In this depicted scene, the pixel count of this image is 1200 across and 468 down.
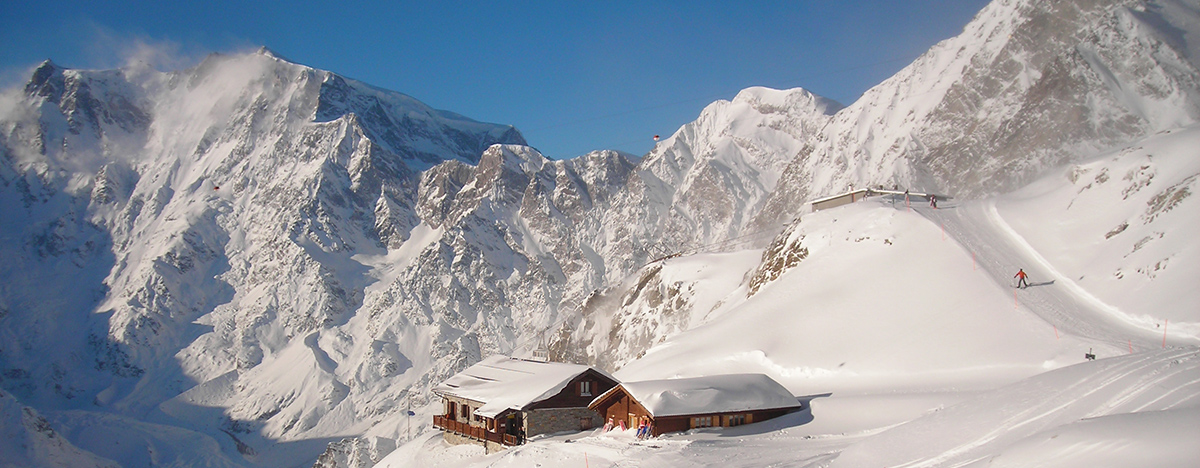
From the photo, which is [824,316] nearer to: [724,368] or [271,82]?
[724,368]

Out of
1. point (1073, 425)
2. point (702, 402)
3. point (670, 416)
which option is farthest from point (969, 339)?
point (1073, 425)

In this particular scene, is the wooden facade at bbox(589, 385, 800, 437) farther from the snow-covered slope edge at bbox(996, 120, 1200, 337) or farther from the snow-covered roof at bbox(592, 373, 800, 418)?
the snow-covered slope edge at bbox(996, 120, 1200, 337)

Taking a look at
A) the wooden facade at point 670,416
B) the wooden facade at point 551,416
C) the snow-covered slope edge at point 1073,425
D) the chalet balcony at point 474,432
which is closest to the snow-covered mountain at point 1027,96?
the wooden facade at point 551,416

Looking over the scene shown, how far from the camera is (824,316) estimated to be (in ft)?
143

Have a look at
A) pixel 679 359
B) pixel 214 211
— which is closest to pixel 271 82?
pixel 214 211

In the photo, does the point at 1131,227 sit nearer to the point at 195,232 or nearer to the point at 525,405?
the point at 525,405

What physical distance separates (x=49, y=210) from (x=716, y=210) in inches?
5379

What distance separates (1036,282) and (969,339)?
27.8 feet

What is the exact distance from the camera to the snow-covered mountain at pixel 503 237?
43.8 meters

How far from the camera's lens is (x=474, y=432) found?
137ft

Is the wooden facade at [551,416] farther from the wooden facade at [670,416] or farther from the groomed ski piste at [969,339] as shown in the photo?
the wooden facade at [670,416]

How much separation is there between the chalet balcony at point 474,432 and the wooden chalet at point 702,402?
7949mm

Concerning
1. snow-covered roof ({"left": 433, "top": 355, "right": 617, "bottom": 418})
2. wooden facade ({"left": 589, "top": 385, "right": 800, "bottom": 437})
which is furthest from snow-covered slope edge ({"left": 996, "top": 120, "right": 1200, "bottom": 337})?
snow-covered roof ({"left": 433, "top": 355, "right": 617, "bottom": 418})

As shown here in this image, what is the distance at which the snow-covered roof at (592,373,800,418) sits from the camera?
93.3 ft
